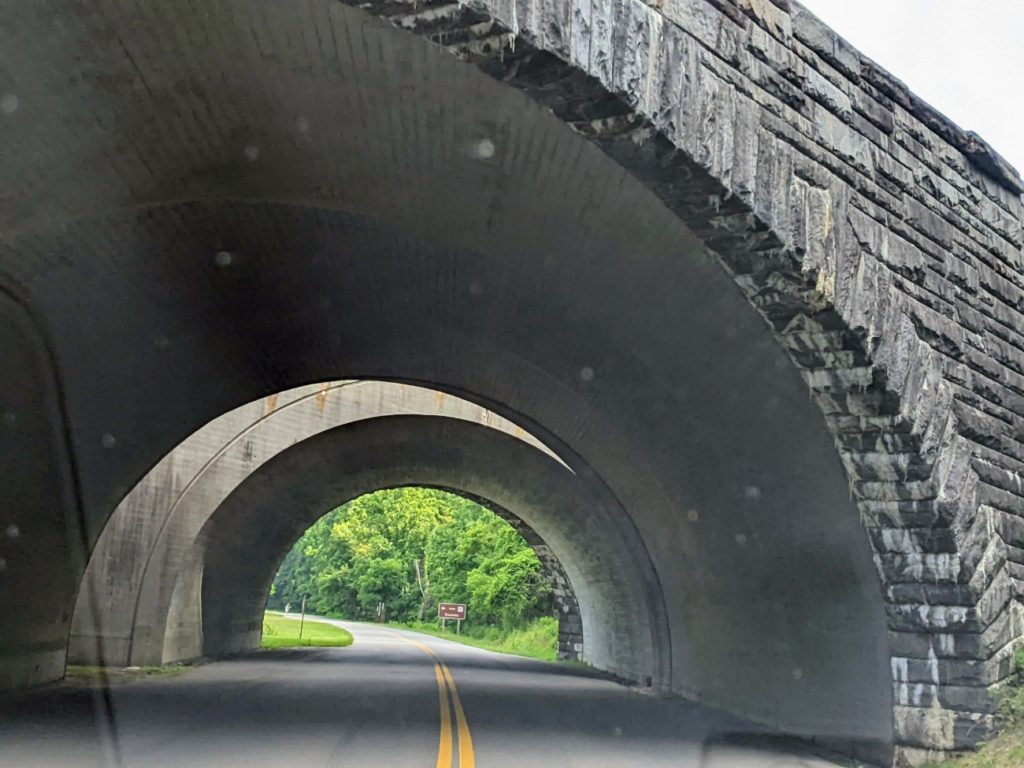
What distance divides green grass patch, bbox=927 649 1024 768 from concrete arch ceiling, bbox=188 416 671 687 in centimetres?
946

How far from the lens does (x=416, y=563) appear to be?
75562 millimetres

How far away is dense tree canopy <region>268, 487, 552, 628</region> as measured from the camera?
45750 millimetres

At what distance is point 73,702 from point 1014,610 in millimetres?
10655

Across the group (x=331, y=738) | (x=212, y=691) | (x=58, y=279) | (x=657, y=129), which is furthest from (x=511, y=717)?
(x=657, y=129)

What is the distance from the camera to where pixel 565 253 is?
385 inches

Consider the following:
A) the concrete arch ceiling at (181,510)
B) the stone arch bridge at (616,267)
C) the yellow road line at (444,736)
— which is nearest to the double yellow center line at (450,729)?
the yellow road line at (444,736)

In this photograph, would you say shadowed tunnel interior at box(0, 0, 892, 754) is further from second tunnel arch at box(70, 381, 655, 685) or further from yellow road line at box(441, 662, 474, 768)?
yellow road line at box(441, 662, 474, 768)

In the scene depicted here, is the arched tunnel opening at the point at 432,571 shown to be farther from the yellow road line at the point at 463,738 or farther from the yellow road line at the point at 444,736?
the yellow road line at the point at 463,738

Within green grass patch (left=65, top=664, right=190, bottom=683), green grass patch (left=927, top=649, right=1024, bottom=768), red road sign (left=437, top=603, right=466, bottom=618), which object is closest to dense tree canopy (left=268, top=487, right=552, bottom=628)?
red road sign (left=437, top=603, right=466, bottom=618)

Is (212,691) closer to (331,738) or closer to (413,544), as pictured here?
(331,738)

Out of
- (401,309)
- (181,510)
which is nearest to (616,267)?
(401,309)

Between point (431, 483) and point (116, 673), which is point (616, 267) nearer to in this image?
point (116, 673)

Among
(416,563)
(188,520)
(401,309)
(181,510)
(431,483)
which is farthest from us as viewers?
(416,563)

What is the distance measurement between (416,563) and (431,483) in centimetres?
4963
